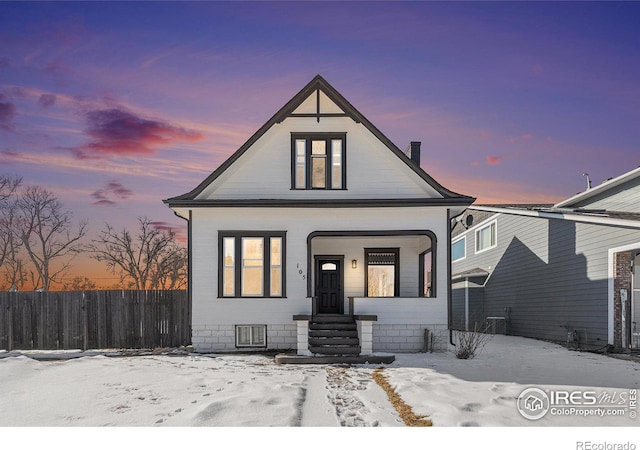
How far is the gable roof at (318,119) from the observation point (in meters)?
15.7

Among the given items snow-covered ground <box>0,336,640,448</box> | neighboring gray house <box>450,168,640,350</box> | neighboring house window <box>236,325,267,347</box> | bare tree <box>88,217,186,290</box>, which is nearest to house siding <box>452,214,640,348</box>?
neighboring gray house <box>450,168,640,350</box>

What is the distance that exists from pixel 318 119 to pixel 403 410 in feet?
32.6

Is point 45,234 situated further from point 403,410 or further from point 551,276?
point 403,410

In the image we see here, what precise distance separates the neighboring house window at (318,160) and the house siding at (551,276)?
778 cm

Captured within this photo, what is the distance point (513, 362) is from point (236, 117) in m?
10.5

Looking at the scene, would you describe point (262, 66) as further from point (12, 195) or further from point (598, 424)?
point (12, 195)

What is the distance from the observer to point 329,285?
17984 millimetres

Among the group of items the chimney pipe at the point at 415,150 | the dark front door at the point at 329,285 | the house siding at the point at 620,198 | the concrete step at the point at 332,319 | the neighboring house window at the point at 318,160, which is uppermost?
the chimney pipe at the point at 415,150

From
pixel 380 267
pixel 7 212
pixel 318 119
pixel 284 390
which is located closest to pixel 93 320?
pixel 380 267

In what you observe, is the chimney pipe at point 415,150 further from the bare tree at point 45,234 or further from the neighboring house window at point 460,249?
the bare tree at point 45,234

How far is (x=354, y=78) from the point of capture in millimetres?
16422

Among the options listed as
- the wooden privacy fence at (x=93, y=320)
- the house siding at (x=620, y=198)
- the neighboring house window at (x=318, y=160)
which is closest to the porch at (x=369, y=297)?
the neighboring house window at (x=318, y=160)

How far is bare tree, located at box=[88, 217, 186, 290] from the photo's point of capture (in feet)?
107
